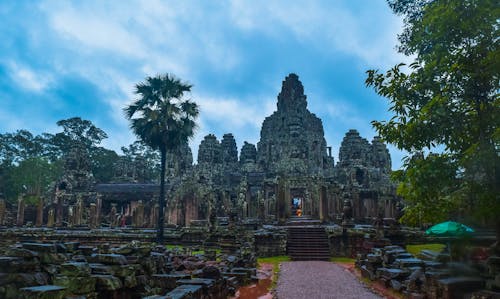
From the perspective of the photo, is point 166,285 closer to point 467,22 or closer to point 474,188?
point 474,188

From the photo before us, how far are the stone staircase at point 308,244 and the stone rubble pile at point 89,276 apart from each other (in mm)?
8810

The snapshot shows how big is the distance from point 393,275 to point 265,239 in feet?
31.0

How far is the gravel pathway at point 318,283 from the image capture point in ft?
31.8

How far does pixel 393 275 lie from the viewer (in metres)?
10.3

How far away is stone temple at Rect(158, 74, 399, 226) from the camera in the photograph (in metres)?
29.7

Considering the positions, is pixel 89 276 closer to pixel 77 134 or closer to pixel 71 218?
pixel 71 218

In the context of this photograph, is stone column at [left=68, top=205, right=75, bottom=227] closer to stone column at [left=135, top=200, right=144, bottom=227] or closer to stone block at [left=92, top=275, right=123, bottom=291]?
stone column at [left=135, top=200, right=144, bottom=227]

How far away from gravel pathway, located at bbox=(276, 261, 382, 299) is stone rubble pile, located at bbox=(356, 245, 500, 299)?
2.40 ft

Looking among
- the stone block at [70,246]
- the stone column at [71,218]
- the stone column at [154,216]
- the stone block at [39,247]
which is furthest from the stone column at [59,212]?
the stone block at [39,247]

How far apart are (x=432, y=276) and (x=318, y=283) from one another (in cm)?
384

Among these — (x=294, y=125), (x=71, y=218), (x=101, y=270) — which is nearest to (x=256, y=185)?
(x=294, y=125)

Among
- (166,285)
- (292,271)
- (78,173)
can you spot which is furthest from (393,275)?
(78,173)

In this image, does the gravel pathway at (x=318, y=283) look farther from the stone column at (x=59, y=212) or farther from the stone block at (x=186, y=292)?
the stone column at (x=59, y=212)

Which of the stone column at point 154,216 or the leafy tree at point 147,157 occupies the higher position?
the leafy tree at point 147,157
